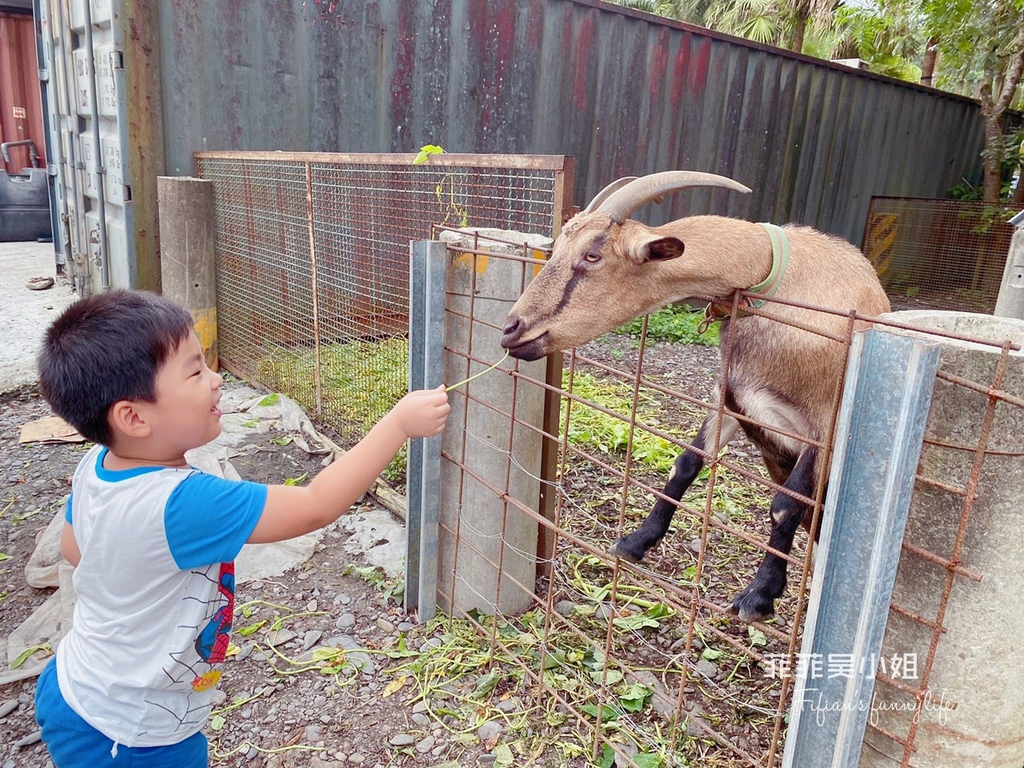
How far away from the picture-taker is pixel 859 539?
1416mm

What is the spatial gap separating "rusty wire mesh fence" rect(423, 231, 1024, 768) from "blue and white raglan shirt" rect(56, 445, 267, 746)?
40.8 inches

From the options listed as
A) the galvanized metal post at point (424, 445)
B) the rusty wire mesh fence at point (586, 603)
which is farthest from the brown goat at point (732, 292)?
the galvanized metal post at point (424, 445)

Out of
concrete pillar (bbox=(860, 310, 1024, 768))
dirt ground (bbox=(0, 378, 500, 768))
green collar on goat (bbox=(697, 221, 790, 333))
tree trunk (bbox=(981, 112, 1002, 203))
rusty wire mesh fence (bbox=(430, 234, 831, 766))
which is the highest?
tree trunk (bbox=(981, 112, 1002, 203))

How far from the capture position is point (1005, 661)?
1.51 metres

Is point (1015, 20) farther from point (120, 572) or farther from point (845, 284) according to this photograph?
point (120, 572)

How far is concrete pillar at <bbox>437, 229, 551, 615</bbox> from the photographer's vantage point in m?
2.62

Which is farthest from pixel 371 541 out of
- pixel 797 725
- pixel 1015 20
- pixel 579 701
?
pixel 1015 20

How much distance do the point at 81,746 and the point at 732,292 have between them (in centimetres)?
192

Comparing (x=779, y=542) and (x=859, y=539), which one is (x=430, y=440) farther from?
(x=859, y=539)

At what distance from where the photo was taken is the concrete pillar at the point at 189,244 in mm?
5512

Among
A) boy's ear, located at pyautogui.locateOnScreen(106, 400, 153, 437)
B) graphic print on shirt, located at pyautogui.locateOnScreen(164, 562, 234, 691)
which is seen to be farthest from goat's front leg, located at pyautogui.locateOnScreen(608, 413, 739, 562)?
boy's ear, located at pyautogui.locateOnScreen(106, 400, 153, 437)

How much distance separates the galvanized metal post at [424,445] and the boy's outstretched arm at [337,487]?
96 centimetres

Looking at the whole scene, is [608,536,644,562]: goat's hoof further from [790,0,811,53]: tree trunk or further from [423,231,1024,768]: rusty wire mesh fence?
[790,0,811,53]: tree trunk

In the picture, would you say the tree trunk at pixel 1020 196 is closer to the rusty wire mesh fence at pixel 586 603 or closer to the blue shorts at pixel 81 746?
the rusty wire mesh fence at pixel 586 603
